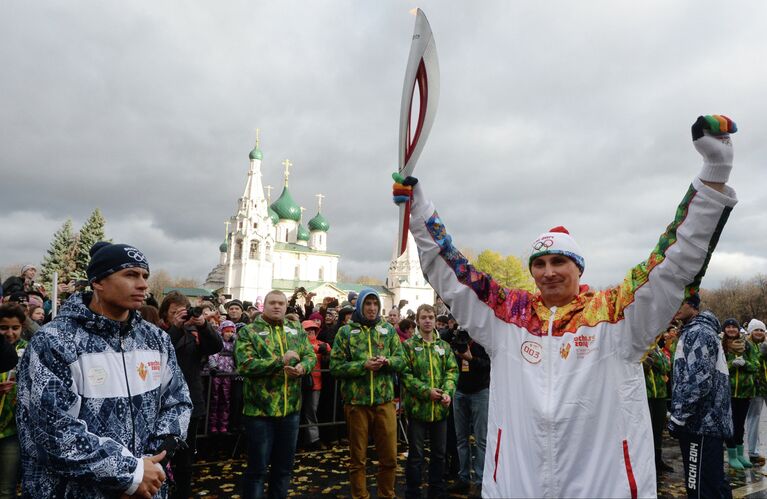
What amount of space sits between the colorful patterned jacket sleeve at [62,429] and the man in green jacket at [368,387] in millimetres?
3400

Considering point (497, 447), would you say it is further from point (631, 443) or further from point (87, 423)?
point (87, 423)

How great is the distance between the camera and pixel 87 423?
2.91m

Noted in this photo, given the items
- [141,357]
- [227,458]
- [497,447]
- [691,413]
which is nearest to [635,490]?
[497,447]

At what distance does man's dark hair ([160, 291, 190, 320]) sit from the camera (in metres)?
6.06

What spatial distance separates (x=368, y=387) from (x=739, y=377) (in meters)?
6.65

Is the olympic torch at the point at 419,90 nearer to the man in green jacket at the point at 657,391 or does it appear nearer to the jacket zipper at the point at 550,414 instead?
the jacket zipper at the point at 550,414

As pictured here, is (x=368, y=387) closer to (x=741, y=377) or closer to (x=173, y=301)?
(x=173, y=301)

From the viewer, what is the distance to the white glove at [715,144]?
208 centimetres

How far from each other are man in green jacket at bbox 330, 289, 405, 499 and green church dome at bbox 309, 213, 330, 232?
266 ft

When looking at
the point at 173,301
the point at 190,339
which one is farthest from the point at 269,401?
the point at 173,301

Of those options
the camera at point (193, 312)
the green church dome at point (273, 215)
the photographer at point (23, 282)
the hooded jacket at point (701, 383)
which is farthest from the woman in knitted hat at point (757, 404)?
the green church dome at point (273, 215)

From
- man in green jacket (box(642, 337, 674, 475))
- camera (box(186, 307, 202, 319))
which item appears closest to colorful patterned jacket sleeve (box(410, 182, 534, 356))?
camera (box(186, 307, 202, 319))

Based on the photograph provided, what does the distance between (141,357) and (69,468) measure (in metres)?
0.72

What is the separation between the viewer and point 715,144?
6.88 ft
